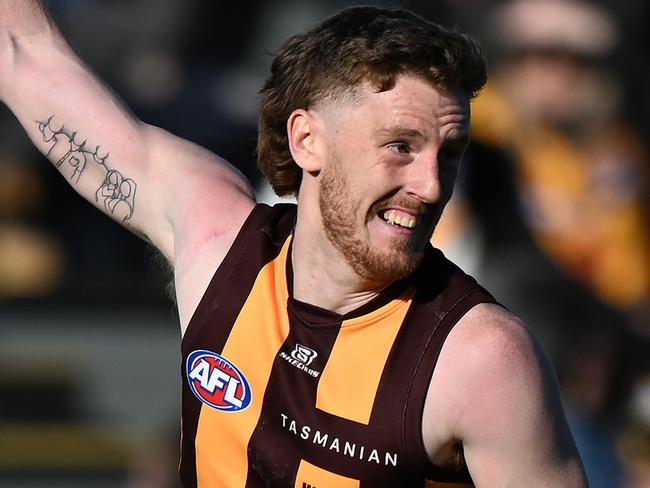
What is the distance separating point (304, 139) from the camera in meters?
3.87

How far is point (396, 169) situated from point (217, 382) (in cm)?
79

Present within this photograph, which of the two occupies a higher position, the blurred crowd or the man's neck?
the blurred crowd

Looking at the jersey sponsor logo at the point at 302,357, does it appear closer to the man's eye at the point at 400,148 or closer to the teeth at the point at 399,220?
the teeth at the point at 399,220

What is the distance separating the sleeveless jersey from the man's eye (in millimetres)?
366

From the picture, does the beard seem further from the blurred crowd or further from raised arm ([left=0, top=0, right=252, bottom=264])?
the blurred crowd

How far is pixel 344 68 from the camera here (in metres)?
3.68

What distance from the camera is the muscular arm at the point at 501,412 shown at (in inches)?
131

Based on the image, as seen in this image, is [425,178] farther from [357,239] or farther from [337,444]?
[337,444]

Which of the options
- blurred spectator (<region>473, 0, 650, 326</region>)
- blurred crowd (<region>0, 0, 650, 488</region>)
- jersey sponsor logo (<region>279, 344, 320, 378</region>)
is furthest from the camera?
blurred spectator (<region>473, 0, 650, 326</region>)

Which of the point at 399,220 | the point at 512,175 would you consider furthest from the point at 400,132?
the point at 512,175

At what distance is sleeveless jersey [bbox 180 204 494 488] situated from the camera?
11.5 feet

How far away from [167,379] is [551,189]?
7.81ft

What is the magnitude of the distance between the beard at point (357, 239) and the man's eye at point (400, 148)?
127mm

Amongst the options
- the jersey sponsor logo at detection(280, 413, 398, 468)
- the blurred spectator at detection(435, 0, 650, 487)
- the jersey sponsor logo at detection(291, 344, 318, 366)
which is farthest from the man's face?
the blurred spectator at detection(435, 0, 650, 487)
